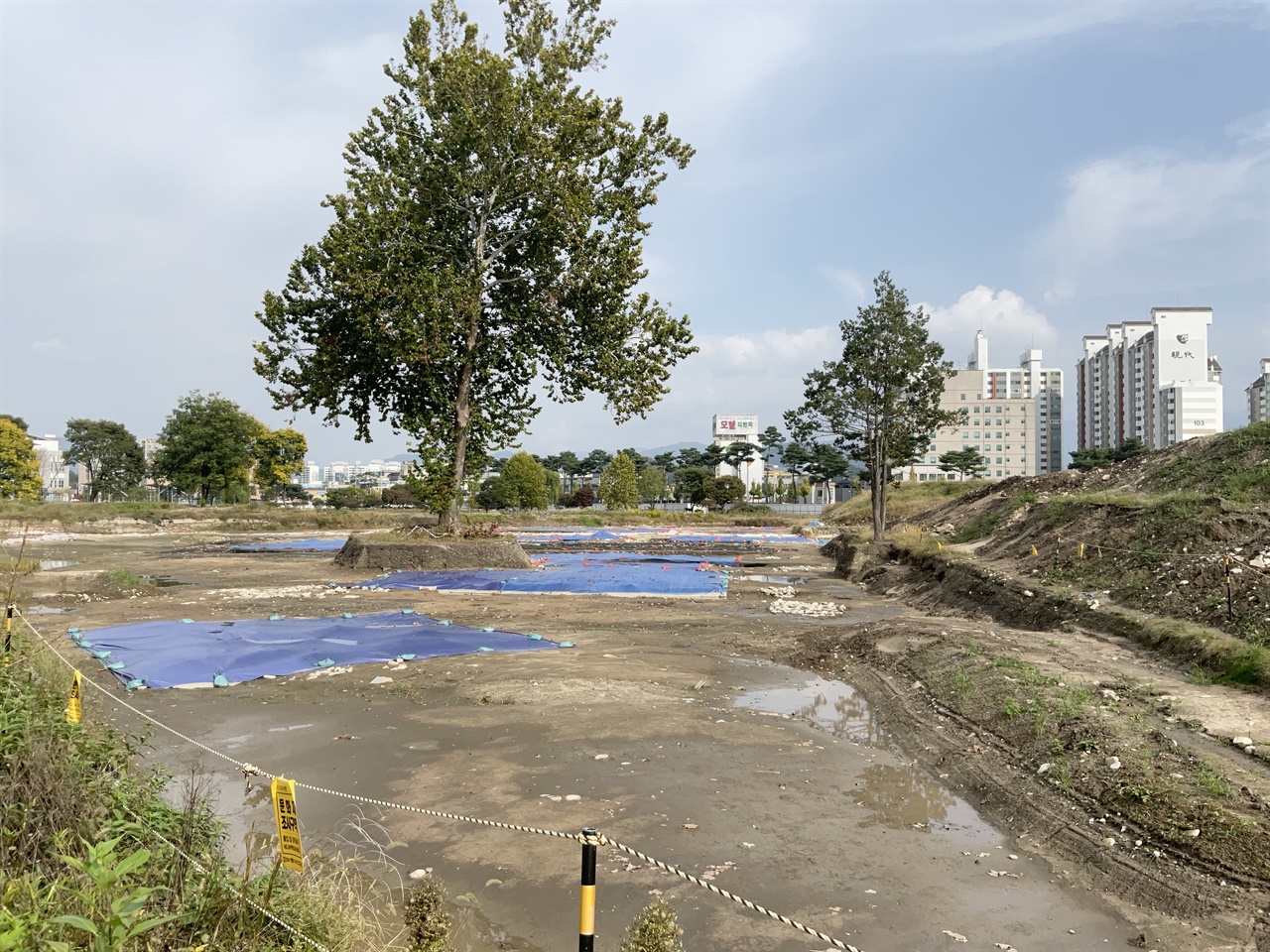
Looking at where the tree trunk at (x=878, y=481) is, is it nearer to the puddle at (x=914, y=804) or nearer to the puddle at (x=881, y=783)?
the puddle at (x=881, y=783)

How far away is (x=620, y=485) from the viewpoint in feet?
241

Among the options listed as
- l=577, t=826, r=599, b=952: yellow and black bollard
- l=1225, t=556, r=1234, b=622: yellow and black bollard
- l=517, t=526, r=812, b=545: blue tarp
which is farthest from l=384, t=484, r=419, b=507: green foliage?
l=577, t=826, r=599, b=952: yellow and black bollard

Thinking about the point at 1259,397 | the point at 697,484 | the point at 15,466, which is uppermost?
the point at 1259,397

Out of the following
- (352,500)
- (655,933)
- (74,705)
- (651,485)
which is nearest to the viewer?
(655,933)

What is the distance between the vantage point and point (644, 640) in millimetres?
13219

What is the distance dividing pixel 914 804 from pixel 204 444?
65.1m

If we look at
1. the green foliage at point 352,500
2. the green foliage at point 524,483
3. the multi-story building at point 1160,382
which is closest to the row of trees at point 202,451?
the green foliage at point 352,500

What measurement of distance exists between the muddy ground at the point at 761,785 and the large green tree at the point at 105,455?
82.3 m

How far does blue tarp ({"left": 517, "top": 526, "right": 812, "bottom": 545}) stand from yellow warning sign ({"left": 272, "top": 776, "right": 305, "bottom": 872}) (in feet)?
118

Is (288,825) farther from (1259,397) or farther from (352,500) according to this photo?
(1259,397)

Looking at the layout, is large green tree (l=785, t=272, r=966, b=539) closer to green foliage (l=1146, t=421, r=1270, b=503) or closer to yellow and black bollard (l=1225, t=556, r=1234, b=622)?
green foliage (l=1146, t=421, r=1270, b=503)

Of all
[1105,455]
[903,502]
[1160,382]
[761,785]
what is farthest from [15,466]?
[1160,382]

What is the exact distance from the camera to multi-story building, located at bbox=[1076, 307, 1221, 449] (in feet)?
358

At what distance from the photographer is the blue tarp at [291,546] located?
33.7m
